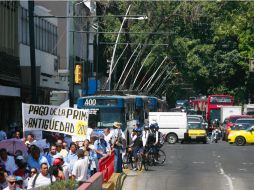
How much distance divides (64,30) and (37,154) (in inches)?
1967

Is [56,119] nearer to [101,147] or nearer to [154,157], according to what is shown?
[101,147]

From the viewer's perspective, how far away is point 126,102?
139 ft

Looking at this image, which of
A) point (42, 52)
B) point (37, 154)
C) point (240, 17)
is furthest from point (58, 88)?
point (37, 154)

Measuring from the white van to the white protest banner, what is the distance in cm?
3193

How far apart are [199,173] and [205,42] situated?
5215 centimetres

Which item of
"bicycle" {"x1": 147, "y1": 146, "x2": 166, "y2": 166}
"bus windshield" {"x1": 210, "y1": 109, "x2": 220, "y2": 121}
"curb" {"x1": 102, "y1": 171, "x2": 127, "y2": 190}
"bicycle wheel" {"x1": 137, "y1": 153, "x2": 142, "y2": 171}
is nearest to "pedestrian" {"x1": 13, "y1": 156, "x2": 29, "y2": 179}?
Result: "curb" {"x1": 102, "y1": 171, "x2": 127, "y2": 190}

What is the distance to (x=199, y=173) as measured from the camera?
31516 mm

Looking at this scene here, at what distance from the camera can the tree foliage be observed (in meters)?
69.5

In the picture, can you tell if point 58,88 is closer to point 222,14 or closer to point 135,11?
point 135,11

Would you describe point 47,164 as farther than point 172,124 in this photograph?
No

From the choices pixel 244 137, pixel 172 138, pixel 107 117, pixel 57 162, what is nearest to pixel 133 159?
pixel 107 117

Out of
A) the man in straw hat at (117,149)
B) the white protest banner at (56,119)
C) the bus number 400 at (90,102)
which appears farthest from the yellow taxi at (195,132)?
the white protest banner at (56,119)

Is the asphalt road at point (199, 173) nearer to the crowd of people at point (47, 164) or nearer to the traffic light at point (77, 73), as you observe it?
the crowd of people at point (47, 164)

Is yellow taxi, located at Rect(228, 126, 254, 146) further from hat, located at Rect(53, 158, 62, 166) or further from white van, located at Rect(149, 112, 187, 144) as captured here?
hat, located at Rect(53, 158, 62, 166)
